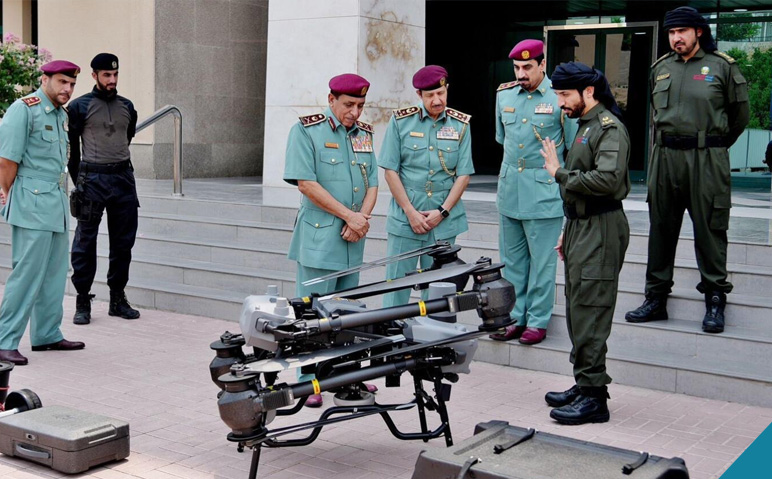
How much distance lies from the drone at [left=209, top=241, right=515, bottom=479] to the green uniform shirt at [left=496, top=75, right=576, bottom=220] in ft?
6.21

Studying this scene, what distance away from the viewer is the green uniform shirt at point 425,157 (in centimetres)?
641

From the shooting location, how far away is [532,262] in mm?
6699

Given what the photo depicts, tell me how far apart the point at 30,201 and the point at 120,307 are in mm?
1866

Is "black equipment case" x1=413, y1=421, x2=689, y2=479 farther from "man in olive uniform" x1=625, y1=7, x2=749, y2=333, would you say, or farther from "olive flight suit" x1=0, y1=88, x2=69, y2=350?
"olive flight suit" x1=0, y1=88, x2=69, y2=350

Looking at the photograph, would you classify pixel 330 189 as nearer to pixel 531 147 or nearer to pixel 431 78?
pixel 431 78

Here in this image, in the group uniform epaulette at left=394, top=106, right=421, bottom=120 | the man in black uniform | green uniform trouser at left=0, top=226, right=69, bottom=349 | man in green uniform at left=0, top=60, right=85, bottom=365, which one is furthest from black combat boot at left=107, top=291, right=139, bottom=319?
uniform epaulette at left=394, top=106, right=421, bottom=120

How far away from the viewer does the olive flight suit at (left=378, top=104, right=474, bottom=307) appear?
6406 mm

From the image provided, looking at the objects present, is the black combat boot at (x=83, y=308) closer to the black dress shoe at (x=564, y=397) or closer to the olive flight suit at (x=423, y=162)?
the olive flight suit at (x=423, y=162)

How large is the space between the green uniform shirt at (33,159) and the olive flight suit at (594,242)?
3.60 m

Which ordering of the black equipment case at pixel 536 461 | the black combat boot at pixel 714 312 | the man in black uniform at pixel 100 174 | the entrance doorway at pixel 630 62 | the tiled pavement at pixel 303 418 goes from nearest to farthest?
1. the black equipment case at pixel 536 461
2. the tiled pavement at pixel 303 418
3. the black combat boot at pixel 714 312
4. the man in black uniform at pixel 100 174
5. the entrance doorway at pixel 630 62

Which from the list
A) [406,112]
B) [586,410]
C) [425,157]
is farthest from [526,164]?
[586,410]

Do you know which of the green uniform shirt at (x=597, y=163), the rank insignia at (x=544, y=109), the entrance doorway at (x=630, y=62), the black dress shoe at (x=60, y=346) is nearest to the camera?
the green uniform shirt at (x=597, y=163)

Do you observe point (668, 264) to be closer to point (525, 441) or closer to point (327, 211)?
point (327, 211)

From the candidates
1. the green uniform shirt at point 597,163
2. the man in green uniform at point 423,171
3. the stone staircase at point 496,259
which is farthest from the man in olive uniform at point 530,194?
the green uniform shirt at point 597,163
